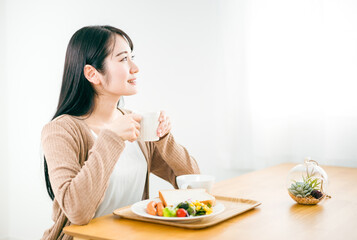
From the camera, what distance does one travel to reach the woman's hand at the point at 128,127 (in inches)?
46.9

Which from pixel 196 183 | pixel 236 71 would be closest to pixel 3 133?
pixel 236 71

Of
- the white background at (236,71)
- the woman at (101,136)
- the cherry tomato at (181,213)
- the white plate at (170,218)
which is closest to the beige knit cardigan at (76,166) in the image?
the woman at (101,136)

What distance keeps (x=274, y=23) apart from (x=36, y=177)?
1.90 meters

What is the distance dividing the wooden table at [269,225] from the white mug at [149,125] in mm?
255

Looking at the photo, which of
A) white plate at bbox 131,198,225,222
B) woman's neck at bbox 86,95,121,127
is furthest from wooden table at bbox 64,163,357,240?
woman's neck at bbox 86,95,121,127

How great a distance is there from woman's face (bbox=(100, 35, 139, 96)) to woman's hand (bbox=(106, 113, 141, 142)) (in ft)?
0.76

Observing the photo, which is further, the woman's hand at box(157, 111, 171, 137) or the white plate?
the woman's hand at box(157, 111, 171, 137)

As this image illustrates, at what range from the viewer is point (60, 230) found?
4.18 feet

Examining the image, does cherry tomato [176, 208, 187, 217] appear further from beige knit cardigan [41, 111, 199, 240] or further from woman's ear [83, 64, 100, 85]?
woman's ear [83, 64, 100, 85]

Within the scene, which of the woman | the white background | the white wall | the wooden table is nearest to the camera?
the wooden table

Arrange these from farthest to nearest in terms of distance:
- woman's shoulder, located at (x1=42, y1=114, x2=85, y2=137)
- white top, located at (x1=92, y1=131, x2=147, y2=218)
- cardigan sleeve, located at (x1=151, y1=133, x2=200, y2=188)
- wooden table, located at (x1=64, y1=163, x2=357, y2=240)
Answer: cardigan sleeve, located at (x1=151, y1=133, x2=200, y2=188)
white top, located at (x1=92, y1=131, x2=147, y2=218)
woman's shoulder, located at (x1=42, y1=114, x2=85, y2=137)
wooden table, located at (x1=64, y1=163, x2=357, y2=240)

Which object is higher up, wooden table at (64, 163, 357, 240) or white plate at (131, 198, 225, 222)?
white plate at (131, 198, 225, 222)

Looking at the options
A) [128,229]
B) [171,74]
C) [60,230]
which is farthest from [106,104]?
[171,74]

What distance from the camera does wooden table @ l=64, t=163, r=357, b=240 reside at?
94 centimetres
